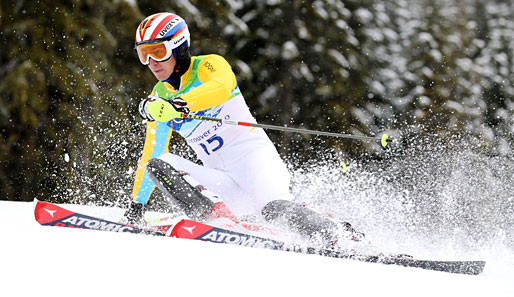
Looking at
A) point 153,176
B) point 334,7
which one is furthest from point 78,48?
point 153,176

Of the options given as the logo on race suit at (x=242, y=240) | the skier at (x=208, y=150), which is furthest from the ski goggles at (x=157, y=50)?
the logo on race suit at (x=242, y=240)

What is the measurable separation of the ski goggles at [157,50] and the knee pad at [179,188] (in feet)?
2.28

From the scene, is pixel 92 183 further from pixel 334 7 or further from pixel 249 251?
pixel 249 251

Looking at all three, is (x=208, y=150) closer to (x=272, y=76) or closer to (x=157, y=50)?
(x=157, y=50)

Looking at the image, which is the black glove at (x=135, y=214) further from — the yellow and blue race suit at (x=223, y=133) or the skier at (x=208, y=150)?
the yellow and blue race suit at (x=223, y=133)

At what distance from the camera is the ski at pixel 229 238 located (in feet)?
12.6

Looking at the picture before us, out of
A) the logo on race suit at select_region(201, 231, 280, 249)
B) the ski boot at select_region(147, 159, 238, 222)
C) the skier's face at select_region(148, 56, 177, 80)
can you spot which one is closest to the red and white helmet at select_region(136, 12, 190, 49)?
the skier's face at select_region(148, 56, 177, 80)

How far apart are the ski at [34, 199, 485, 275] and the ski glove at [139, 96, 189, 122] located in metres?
0.64

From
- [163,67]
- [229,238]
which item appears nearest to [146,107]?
[163,67]

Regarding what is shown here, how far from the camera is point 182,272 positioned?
297 centimetres

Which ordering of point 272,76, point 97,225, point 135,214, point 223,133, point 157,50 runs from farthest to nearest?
point 272,76 → point 135,214 → point 223,133 → point 157,50 → point 97,225

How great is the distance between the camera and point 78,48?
9875mm

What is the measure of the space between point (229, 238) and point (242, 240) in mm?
80

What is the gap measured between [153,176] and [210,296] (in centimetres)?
164
